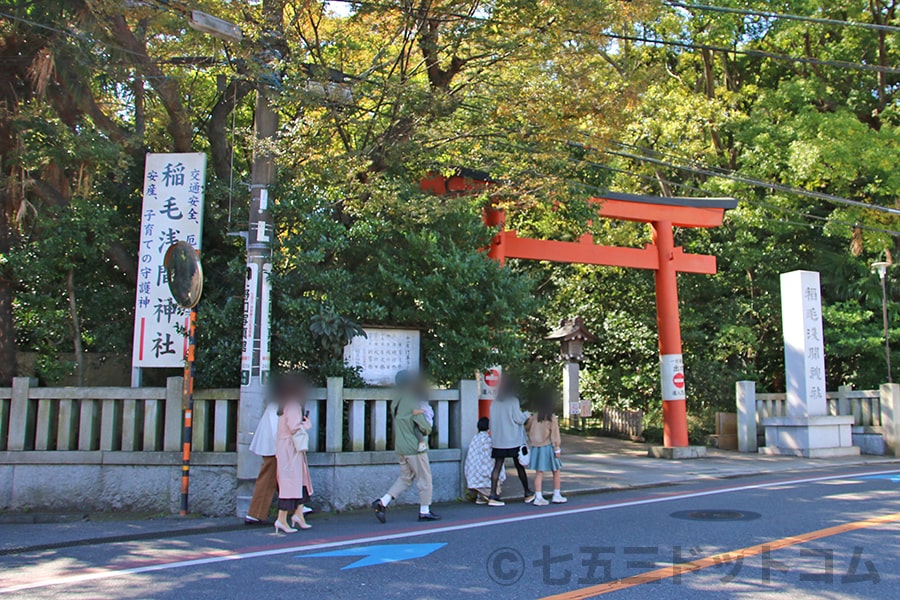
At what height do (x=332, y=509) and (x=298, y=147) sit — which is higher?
(x=298, y=147)

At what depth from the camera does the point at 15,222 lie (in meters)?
11.2

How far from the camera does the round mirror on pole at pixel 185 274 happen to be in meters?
9.55

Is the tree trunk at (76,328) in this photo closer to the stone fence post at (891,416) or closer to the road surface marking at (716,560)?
the road surface marking at (716,560)

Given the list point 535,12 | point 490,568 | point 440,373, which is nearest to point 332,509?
point 440,373

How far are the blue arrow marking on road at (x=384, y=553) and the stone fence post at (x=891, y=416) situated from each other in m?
15.2

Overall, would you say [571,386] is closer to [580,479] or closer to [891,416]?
[580,479]

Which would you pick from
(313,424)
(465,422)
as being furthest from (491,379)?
(313,424)

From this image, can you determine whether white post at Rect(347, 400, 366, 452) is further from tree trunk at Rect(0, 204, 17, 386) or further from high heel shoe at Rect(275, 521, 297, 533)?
tree trunk at Rect(0, 204, 17, 386)

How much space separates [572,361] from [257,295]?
11.4 m

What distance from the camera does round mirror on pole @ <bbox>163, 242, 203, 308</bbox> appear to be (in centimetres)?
955

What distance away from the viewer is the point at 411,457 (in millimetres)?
9234

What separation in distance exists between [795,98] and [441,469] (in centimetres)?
1723

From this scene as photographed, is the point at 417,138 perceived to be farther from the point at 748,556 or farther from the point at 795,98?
the point at 795,98

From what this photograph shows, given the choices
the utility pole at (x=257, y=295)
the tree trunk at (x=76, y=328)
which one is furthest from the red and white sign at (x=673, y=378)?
the tree trunk at (x=76, y=328)
